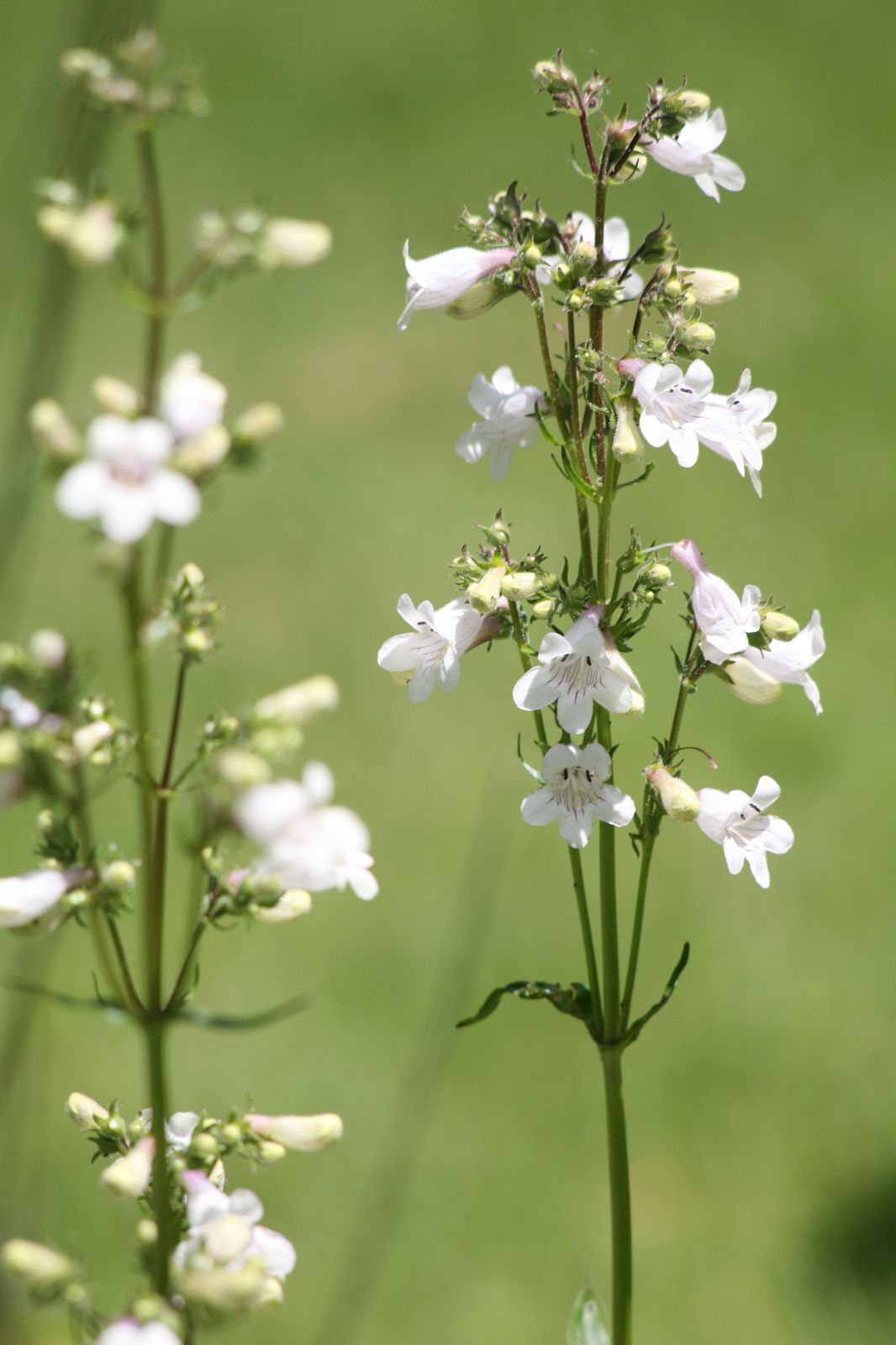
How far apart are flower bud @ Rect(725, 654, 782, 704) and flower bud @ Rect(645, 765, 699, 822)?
0.42 feet

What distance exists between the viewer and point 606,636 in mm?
1453

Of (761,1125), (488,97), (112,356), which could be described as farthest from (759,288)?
(761,1125)

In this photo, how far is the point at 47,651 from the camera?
101cm

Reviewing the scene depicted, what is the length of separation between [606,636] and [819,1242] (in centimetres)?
205

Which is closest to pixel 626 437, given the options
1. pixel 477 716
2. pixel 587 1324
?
pixel 587 1324

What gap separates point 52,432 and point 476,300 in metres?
0.70

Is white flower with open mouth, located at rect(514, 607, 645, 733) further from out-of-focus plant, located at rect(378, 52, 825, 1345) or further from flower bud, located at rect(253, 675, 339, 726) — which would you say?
flower bud, located at rect(253, 675, 339, 726)

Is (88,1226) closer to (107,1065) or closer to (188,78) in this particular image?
(107,1065)

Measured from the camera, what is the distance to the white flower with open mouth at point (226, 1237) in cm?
102

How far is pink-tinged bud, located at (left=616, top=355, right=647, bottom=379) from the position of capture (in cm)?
141

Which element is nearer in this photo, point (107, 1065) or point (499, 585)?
point (499, 585)

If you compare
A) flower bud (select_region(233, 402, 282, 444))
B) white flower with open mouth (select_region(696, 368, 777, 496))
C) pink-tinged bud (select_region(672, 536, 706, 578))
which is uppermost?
white flower with open mouth (select_region(696, 368, 777, 496))

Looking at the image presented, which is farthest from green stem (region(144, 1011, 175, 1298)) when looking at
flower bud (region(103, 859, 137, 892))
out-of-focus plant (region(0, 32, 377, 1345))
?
flower bud (region(103, 859, 137, 892))

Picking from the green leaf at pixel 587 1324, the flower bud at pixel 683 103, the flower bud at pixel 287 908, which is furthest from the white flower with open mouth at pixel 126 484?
the green leaf at pixel 587 1324
